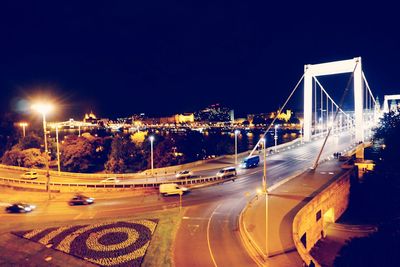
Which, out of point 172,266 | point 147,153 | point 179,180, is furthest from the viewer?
point 147,153

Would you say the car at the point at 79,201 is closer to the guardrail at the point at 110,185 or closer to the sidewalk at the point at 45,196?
the sidewalk at the point at 45,196

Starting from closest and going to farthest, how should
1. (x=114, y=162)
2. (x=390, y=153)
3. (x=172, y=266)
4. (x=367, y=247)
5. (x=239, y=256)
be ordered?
1. (x=172, y=266)
2. (x=239, y=256)
3. (x=367, y=247)
4. (x=390, y=153)
5. (x=114, y=162)

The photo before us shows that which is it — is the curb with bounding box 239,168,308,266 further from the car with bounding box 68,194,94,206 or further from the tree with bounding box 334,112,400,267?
the car with bounding box 68,194,94,206

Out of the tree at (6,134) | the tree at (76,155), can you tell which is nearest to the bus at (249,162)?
the tree at (76,155)

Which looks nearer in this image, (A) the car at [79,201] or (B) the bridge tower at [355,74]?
(A) the car at [79,201]

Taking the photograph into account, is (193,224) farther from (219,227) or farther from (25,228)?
(25,228)

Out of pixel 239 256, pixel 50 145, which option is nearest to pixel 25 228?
pixel 239 256

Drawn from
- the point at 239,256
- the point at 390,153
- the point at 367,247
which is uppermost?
the point at 390,153
